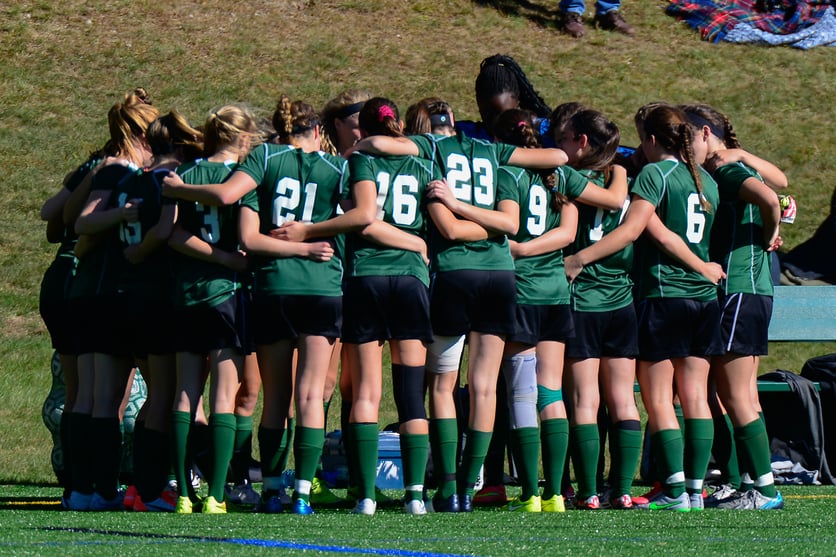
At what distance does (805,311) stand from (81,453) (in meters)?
4.75

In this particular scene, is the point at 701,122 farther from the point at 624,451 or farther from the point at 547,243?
the point at 624,451

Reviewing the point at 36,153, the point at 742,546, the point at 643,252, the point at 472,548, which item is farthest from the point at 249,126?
the point at 36,153

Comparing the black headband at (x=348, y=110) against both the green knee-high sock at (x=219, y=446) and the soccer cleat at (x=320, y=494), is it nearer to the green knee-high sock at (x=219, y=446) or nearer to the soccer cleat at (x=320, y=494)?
the green knee-high sock at (x=219, y=446)

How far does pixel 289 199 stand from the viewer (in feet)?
18.5

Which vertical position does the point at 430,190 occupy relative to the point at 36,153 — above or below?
above

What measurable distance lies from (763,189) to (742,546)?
196cm

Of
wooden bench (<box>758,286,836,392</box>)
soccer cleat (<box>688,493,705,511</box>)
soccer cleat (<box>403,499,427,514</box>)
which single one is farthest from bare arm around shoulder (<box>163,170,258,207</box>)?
wooden bench (<box>758,286,836,392</box>)

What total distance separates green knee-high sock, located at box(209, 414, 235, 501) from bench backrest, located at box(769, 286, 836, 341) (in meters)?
4.19

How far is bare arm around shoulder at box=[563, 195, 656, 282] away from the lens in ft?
19.4

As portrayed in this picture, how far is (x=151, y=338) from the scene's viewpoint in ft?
19.0

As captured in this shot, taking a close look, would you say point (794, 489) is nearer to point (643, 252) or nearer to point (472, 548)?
point (643, 252)

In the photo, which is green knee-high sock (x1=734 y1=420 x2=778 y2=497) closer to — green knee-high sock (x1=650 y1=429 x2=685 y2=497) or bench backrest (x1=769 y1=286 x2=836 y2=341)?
green knee-high sock (x1=650 y1=429 x2=685 y2=497)

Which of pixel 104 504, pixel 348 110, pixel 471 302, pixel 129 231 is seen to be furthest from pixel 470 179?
pixel 104 504

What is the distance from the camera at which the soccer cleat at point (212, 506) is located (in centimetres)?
558
